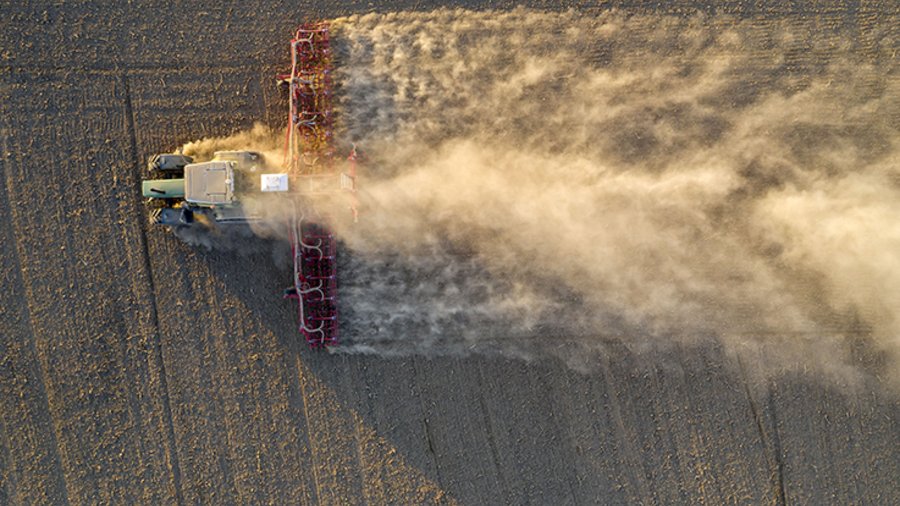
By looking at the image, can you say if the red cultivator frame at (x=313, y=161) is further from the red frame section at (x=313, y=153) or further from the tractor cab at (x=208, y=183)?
the tractor cab at (x=208, y=183)

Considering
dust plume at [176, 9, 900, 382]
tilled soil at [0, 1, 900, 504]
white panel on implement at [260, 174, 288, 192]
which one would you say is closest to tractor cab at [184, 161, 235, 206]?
white panel on implement at [260, 174, 288, 192]

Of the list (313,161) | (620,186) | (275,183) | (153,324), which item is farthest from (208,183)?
(620,186)

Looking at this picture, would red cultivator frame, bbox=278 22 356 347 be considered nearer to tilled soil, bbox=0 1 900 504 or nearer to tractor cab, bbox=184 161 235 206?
tilled soil, bbox=0 1 900 504

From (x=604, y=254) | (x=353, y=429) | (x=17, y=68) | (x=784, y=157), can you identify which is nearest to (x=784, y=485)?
(x=604, y=254)

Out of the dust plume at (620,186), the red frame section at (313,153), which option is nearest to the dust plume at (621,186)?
the dust plume at (620,186)

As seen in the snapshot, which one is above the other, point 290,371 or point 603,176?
point 603,176

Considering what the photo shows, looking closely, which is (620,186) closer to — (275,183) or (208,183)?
(275,183)

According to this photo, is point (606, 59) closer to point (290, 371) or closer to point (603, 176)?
point (603, 176)
